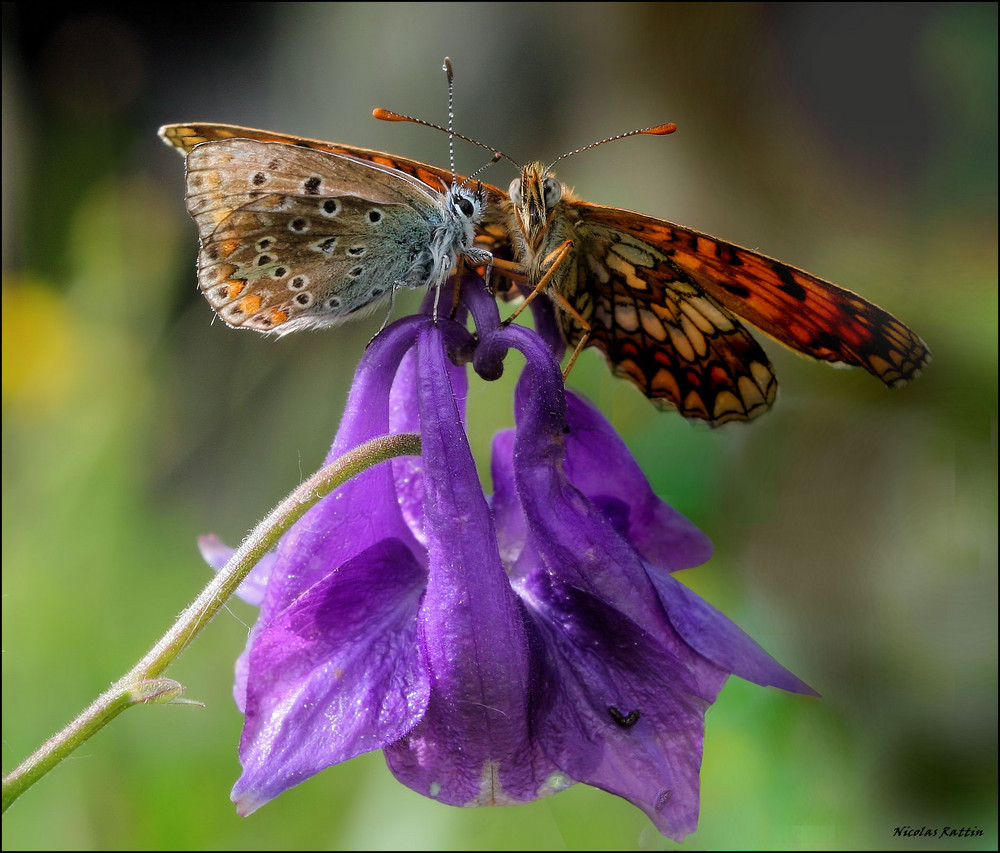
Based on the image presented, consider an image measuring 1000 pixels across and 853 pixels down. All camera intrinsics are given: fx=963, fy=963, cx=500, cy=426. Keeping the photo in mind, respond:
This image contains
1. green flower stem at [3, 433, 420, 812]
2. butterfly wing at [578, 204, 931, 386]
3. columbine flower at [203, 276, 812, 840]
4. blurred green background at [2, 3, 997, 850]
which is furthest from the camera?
blurred green background at [2, 3, 997, 850]

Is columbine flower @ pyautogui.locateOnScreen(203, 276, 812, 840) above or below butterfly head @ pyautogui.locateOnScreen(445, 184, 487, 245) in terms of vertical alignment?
below

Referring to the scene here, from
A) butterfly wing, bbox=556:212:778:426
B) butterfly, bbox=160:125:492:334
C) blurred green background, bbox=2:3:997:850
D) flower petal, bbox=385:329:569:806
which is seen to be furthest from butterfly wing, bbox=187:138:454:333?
blurred green background, bbox=2:3:997:850

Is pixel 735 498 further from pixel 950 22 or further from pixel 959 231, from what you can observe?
pixel 950 22

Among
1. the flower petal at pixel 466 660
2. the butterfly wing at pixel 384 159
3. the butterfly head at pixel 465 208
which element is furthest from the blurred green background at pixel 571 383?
the flower petal at pixel 466 660

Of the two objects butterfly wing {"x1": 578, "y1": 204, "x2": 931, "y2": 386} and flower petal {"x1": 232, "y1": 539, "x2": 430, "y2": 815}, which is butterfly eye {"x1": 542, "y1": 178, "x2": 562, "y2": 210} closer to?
butterfly wing {"x1": 578, "y1": 204, "x2": 931, "y2": 386}

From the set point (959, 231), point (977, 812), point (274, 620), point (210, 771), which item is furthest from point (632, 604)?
point (959, 231)

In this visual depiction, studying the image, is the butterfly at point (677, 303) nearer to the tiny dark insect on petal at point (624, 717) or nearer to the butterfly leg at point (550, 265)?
the butterfly leg at point (550, 265)
